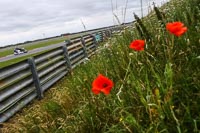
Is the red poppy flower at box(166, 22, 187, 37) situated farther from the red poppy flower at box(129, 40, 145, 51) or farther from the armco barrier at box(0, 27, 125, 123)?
the armco barrier at box(0, 27, 125, 123)

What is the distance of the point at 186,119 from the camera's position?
2688 mm

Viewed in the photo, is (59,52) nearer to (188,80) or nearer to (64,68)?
(64,68)

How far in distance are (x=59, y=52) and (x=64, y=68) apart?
28.7 inches

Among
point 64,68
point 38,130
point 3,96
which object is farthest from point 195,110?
point 64,68

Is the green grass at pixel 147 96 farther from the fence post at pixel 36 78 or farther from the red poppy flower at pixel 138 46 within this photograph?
the fence post at pixel 36 78

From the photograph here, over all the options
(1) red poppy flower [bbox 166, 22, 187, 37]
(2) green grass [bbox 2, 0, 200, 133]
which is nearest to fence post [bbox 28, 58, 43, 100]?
(2) green grass [bbox 2, 0, 200, 133]

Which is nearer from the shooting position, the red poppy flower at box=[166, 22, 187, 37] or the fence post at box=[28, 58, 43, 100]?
the red poppy flower at box=[166, 22, 187, 37]

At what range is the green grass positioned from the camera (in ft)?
8.61

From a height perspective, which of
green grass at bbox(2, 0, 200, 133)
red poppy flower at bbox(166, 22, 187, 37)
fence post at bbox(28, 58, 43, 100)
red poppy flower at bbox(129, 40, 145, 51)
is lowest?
fence post at bbox(28, 58, 43, 100)

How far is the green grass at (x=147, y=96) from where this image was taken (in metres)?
2.62

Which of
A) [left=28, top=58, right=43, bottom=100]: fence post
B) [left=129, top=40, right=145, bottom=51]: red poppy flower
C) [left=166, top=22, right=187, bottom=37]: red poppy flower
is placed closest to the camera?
[left=166, top=22, right=187, bottom=37]: red poppy flower

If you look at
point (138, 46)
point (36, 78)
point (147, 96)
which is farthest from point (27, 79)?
point (147, 96)

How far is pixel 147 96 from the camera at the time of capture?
8.41 ft

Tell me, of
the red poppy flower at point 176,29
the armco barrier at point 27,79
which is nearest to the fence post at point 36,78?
the armco barrier at point 27,79
